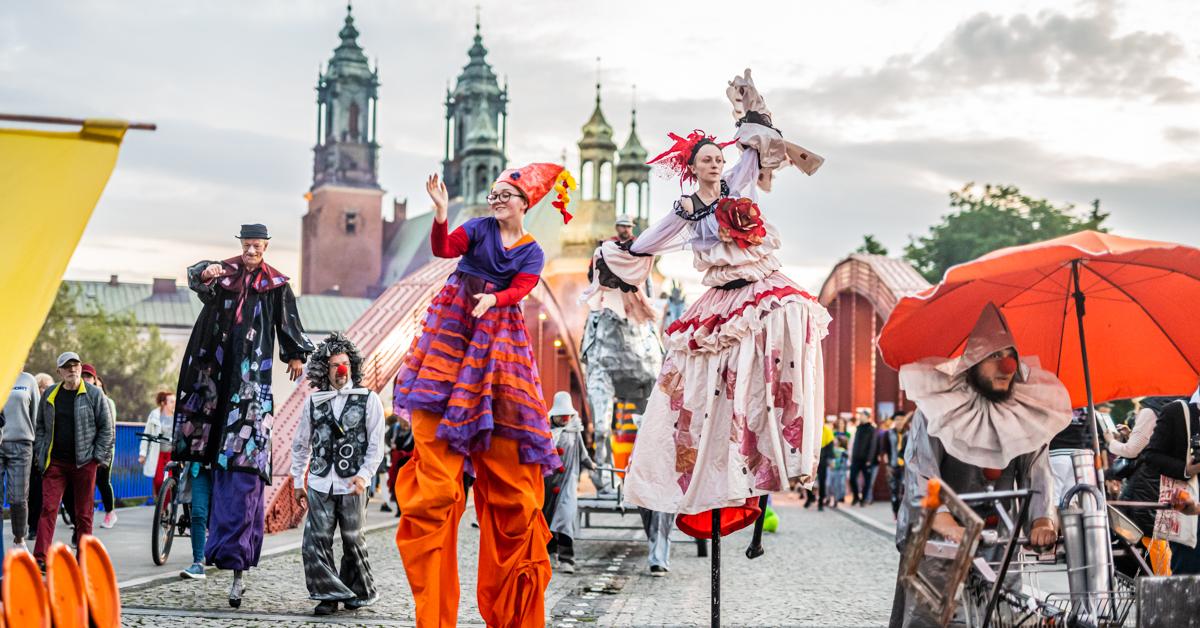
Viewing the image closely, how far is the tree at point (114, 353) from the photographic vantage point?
6931 centimetres

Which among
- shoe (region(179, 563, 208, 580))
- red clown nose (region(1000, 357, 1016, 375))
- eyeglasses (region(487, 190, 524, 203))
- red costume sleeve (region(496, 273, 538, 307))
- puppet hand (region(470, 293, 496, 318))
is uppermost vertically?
eyeglasses (region(487, 190, 524, 203))

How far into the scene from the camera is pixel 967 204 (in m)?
75.2

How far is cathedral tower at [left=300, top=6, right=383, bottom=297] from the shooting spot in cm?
12431

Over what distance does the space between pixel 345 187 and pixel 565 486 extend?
117m

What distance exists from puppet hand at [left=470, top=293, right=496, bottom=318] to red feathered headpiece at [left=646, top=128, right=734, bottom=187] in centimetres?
129

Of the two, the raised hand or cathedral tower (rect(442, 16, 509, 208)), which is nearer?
the raised hand

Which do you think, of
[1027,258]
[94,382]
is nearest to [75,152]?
[1027,258]

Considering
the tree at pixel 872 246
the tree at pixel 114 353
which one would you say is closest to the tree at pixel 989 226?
the tree at pixel 872 246

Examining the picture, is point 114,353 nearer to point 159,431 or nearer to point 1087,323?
point 159,431

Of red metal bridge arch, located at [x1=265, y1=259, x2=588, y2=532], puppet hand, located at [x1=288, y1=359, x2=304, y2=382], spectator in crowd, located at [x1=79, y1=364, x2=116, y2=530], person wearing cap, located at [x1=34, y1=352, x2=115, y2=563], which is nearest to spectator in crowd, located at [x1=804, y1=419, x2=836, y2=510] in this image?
red metal bridge arch, located at [x1=265, y1=259, x2=588, y2=532]

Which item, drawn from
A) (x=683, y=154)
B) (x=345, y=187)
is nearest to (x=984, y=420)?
(x=683, y=154)

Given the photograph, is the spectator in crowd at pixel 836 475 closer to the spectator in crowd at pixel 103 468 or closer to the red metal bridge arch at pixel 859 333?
the red metal bridge arch at pixel 859 333

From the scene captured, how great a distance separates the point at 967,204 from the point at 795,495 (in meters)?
45.4

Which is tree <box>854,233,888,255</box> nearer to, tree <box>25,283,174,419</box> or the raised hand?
tree <box>25,283,174,419</box>
